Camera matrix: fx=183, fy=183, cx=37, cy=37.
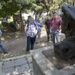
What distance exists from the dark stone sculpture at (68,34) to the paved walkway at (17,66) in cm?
209

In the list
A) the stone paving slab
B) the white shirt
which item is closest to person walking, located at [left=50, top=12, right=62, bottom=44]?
the white shirt

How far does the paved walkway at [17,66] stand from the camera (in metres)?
5.61

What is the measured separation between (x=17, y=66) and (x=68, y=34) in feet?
8.83

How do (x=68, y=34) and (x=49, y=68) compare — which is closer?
(x=49, y=68)

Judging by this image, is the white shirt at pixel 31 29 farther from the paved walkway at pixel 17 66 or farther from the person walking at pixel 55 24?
the paved walkway at pixel 17 66

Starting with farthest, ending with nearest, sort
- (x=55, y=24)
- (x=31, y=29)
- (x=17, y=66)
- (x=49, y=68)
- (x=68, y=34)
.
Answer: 1. (x=55, y=24)
2. (x=31, y=29)
3. (x=17, y=66)
4. (x=68, y=34)
5. (x=49, y=68)

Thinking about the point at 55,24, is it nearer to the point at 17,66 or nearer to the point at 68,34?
the point at 17,66

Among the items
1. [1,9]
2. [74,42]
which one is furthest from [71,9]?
[1,9]

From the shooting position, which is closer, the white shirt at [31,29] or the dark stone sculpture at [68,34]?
the dark stone sculpture at [68,34]

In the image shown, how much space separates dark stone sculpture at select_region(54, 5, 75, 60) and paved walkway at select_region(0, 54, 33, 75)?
2.09 metres

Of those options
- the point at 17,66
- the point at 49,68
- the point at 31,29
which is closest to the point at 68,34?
the point at 49,68

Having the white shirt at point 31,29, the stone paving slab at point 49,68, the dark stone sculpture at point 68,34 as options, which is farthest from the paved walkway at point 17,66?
the dark stone sculpture at point 68,34

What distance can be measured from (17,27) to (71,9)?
1041cm

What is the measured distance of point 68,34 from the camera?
3863mm
